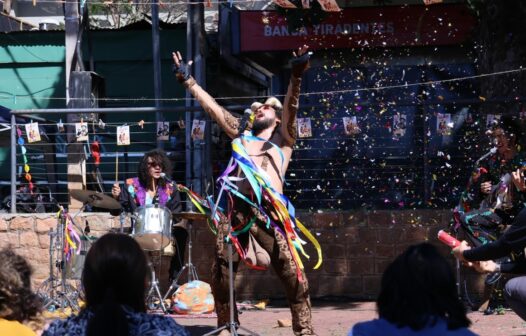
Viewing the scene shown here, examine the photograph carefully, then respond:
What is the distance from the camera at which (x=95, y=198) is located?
9531mm

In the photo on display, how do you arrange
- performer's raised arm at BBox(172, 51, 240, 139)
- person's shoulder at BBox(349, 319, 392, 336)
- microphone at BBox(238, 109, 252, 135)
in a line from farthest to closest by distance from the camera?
performer's raised arm at BBox(172, 51, 240, 139), microphone at BBox(238, 109, 252, 135), person's shoulder at BBox(349, 319, 392, 336)

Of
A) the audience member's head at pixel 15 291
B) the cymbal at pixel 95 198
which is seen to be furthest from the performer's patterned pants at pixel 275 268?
the audience member's head at pixel 15 291

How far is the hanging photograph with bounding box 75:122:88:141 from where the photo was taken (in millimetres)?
10867

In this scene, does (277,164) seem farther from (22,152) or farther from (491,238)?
(22,152)

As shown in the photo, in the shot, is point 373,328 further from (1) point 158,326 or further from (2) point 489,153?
(2) point 489,153

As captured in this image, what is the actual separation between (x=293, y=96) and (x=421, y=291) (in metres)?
4.03

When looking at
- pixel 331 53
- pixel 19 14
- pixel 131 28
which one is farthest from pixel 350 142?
pixel 19 14

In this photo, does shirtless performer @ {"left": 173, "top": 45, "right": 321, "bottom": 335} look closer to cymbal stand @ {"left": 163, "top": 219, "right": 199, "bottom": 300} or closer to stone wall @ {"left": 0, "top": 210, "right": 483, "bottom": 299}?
cymbal stand @ {"left": 163, "top": 219, "right": 199, "bottom": 300}

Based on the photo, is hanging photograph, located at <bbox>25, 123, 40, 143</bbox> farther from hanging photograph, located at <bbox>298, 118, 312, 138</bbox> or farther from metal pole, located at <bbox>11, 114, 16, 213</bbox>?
hanging photograph, located at <bbox>298, 118, 312, 138</bbox>

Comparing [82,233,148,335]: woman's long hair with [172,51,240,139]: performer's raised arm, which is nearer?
[82,233,148,335]: woman's long hair

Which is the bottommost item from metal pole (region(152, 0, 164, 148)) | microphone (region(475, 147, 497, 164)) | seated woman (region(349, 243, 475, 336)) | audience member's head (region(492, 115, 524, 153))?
seated woman (region(349, 243, 475, 336))

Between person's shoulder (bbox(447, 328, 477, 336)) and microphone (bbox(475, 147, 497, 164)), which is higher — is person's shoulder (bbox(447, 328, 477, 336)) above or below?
below

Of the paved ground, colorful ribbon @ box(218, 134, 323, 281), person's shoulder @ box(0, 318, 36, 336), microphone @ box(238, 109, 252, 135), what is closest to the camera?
person's shoulder @ box(0, 318, 36, 336)

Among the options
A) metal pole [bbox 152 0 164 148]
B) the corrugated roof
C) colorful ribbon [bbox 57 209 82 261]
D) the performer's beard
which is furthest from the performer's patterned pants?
the corrugated roof
